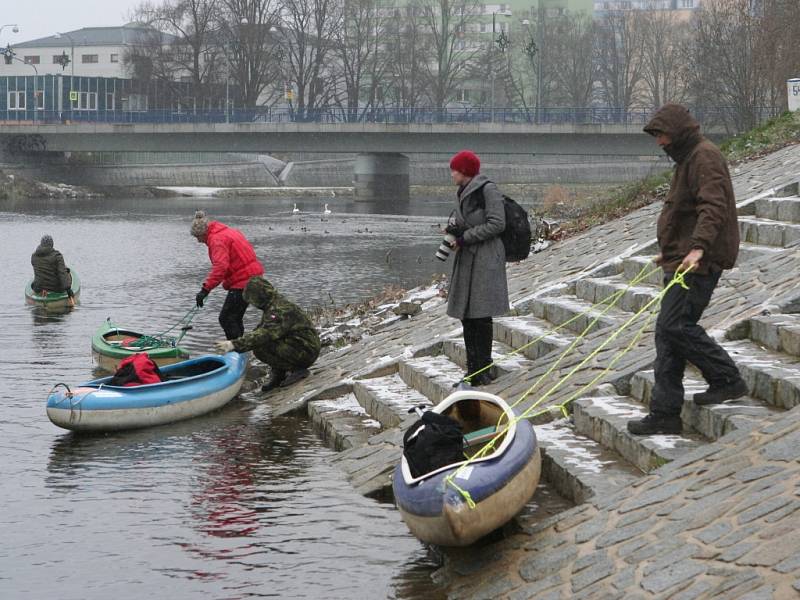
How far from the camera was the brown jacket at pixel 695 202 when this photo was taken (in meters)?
7.82

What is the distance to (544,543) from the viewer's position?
288 inches

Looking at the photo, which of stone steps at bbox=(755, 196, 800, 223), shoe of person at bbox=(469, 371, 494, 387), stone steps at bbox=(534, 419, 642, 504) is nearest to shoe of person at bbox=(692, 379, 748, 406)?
stone steps at bbox=(534, 419, 642, 504)

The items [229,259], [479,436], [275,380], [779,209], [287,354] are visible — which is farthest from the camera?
[229,259]

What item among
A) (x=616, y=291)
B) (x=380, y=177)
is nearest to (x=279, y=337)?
(x=616, y=291)

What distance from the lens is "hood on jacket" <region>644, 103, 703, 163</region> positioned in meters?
8.00

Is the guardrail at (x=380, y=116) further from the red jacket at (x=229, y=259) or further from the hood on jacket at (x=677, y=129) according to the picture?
the hood on jacket at (x=677, y=129)

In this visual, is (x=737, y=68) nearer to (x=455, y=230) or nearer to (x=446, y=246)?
(x=455, y=230)

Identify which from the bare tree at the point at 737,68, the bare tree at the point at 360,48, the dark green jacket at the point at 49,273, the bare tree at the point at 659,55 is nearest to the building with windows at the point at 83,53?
the bare tree at the point at 360,48

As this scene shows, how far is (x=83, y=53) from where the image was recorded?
117500 millimetres

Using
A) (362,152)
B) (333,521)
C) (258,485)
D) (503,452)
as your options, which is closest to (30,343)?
(258,485)

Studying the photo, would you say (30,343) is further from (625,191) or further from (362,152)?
(362,152)

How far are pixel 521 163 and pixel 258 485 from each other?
75.1 metres

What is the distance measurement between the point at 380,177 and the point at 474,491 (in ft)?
209

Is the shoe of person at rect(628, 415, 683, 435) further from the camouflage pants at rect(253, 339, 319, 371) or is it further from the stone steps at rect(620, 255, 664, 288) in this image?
the camouflage pants at rect(253, 339, 319, 371)
